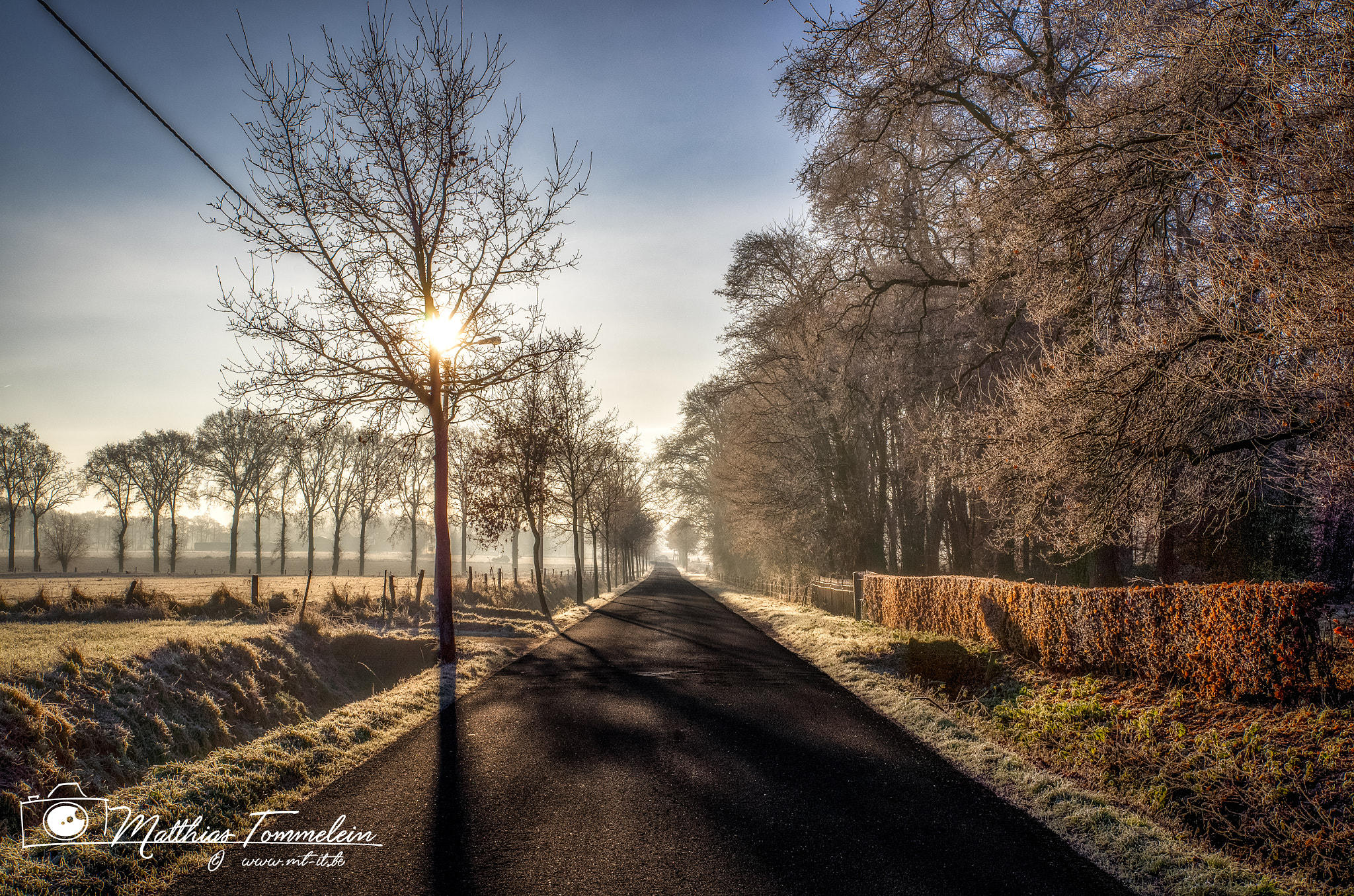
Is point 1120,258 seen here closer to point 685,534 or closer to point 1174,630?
point 1174,630

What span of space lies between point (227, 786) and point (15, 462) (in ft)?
171

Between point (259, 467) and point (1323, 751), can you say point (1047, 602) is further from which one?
point (259, 467)

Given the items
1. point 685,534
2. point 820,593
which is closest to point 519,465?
point 820,593

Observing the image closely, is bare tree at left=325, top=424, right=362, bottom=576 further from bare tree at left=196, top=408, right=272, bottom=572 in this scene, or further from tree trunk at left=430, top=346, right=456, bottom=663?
tree trunk at left=430, top=346, right=456, bottom=663

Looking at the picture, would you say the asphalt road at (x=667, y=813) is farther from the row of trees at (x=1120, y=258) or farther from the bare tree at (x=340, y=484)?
the bare tree at (x=340, y=484)

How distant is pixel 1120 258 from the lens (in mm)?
8383

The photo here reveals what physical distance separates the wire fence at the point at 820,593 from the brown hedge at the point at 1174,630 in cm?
808

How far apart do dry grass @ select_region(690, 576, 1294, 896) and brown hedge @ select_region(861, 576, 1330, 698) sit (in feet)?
2.54

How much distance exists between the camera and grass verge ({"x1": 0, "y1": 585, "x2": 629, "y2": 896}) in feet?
11.0

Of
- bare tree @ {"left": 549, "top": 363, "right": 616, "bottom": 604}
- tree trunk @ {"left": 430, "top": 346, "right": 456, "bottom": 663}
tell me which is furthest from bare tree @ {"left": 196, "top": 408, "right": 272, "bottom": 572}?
tree trunk @ {"left": 430, "top": 346, "right": 456, "bottom": 663}

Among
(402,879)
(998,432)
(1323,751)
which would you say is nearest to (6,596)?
(402,879)

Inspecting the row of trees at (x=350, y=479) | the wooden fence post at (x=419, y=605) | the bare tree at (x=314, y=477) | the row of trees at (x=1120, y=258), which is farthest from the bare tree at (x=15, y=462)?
the row of trees at (x=1120, y=258)

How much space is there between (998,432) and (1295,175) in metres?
4.71

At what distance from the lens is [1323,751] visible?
419 cm
